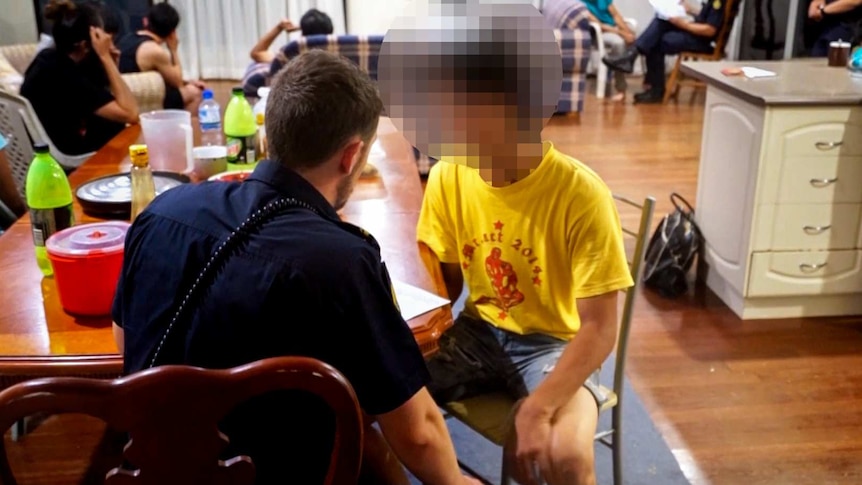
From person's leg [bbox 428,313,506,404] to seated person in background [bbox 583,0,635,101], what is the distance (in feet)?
16.8

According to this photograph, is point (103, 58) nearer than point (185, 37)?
Yes

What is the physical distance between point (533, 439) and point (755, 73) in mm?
2061

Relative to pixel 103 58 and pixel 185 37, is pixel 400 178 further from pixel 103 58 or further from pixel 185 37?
pixel 185 37

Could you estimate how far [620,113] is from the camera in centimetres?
605

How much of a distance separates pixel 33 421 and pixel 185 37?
5112mm

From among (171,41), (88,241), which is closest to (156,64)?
(171,41)

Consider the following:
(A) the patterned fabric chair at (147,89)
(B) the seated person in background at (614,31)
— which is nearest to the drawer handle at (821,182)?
(A) the patterned fabric chair at (147,89)

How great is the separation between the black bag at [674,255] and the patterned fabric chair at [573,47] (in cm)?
257

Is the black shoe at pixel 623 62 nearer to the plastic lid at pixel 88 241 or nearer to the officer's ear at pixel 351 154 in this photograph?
the plastic lid at pixel 88 241

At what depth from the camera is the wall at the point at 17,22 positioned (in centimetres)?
600

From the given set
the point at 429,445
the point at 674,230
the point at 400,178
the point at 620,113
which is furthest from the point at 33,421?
the point at 620,113

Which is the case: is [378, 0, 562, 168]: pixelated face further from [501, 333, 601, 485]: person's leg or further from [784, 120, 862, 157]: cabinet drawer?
[784, 120, 862, 157]: cabinet drawer

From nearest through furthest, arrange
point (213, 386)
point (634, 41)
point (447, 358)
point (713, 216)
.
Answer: point (213, 386)
point (447, 358)
point (713, 216)
point (634, 41)

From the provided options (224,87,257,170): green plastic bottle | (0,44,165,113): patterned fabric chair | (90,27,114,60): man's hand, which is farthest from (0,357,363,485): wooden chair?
(0,44,165,113): patterned fabric chair
